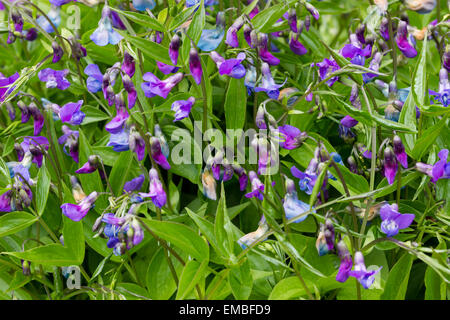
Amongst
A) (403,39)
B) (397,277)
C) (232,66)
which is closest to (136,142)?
(232,66)

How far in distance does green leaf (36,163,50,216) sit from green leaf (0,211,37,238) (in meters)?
0.04

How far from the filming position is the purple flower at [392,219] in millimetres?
1337

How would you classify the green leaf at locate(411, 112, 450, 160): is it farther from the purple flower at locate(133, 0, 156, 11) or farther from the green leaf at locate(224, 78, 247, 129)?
the purple flower at locate(133, 0, 156, 11)

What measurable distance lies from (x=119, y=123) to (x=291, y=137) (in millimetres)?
443

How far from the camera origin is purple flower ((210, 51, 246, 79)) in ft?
4.61

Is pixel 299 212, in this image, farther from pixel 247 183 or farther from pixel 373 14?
pixel 373 14

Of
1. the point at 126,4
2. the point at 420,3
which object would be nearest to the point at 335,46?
the point at 420,3

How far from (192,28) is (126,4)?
18.9 inches

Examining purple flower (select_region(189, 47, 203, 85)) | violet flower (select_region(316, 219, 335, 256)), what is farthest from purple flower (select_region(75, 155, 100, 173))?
violet flower (select_region(316, 219, 335, 256))

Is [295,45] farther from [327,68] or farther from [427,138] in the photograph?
[427,138]

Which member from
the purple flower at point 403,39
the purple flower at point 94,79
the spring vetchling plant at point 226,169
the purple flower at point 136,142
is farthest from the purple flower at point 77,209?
the purple flower at point 403,39

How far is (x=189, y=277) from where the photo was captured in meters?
1.31

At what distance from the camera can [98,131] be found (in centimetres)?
186

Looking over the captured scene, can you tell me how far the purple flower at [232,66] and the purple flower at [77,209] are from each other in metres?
0.45
